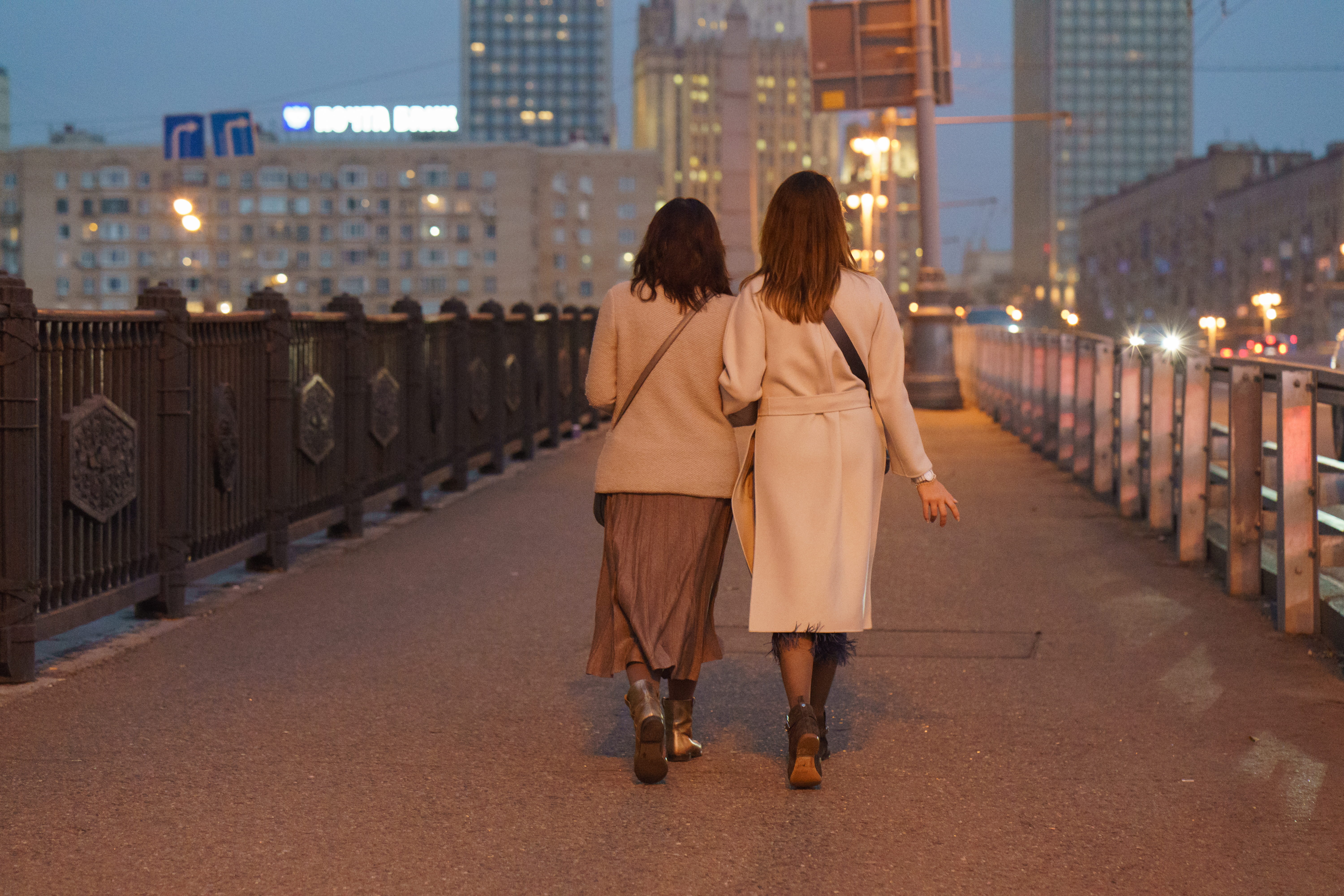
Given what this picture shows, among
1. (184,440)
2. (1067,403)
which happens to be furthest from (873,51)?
(184,440)

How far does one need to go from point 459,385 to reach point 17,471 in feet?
25.9

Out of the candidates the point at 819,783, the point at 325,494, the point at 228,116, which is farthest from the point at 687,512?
the point at 228,116

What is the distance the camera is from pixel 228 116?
56188mm

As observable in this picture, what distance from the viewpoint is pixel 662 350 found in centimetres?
493

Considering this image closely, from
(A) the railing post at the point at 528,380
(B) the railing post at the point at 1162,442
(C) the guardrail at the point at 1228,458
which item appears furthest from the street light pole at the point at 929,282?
(B) the railing post at the point at 1162,442

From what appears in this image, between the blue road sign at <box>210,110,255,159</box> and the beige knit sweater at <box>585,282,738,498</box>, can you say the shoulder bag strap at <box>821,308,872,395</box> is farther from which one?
the blue road sign at <box>210,110,255,159</box>

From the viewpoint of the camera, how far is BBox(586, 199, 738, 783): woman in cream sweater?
16.1ft

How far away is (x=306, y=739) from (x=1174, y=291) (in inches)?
5319

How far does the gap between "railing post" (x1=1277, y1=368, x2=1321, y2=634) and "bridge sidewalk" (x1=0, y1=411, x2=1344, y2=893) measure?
0.16 m

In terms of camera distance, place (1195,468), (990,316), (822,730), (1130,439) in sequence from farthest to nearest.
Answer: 1. (990,316)
2. (1130,439)
3. (1195,468)
4. (822,730)

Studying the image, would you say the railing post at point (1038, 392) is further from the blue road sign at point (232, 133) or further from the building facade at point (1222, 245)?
the building facade at point (1222, 245)

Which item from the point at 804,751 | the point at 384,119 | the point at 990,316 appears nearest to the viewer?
the point at 804,751

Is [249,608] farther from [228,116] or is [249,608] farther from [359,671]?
[228,116]

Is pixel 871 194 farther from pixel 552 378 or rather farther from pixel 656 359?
pixel 656 359
